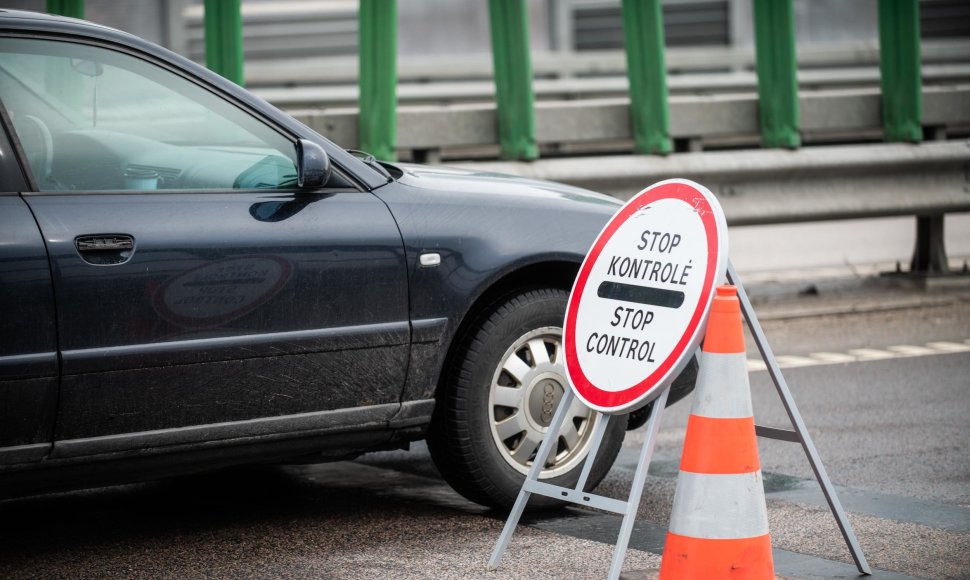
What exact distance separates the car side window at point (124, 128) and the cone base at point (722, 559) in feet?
5.81

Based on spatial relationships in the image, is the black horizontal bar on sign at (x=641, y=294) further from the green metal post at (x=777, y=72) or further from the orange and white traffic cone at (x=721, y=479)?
the green metal post at (x=777, y=72)

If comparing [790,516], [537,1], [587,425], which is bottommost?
[790,516]

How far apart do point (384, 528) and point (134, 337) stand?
1160 millimetres

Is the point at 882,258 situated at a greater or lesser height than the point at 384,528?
greater

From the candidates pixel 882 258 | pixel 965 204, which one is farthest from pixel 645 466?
pixel 882 258

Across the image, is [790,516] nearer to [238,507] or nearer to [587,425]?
[587,425]

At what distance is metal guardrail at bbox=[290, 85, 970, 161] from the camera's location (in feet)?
29.3

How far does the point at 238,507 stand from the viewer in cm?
532

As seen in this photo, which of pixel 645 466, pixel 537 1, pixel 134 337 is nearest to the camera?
pixel 645 466

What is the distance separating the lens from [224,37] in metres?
8.56

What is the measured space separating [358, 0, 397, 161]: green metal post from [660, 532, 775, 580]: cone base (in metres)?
5.22

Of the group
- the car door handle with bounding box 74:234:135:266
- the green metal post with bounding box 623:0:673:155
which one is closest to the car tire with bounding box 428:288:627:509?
the car door handle with bounding box 74:234:135:266

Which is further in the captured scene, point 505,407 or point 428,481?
point 428,481

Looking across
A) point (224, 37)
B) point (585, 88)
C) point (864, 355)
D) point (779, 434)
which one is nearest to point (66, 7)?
point (224, 37)
